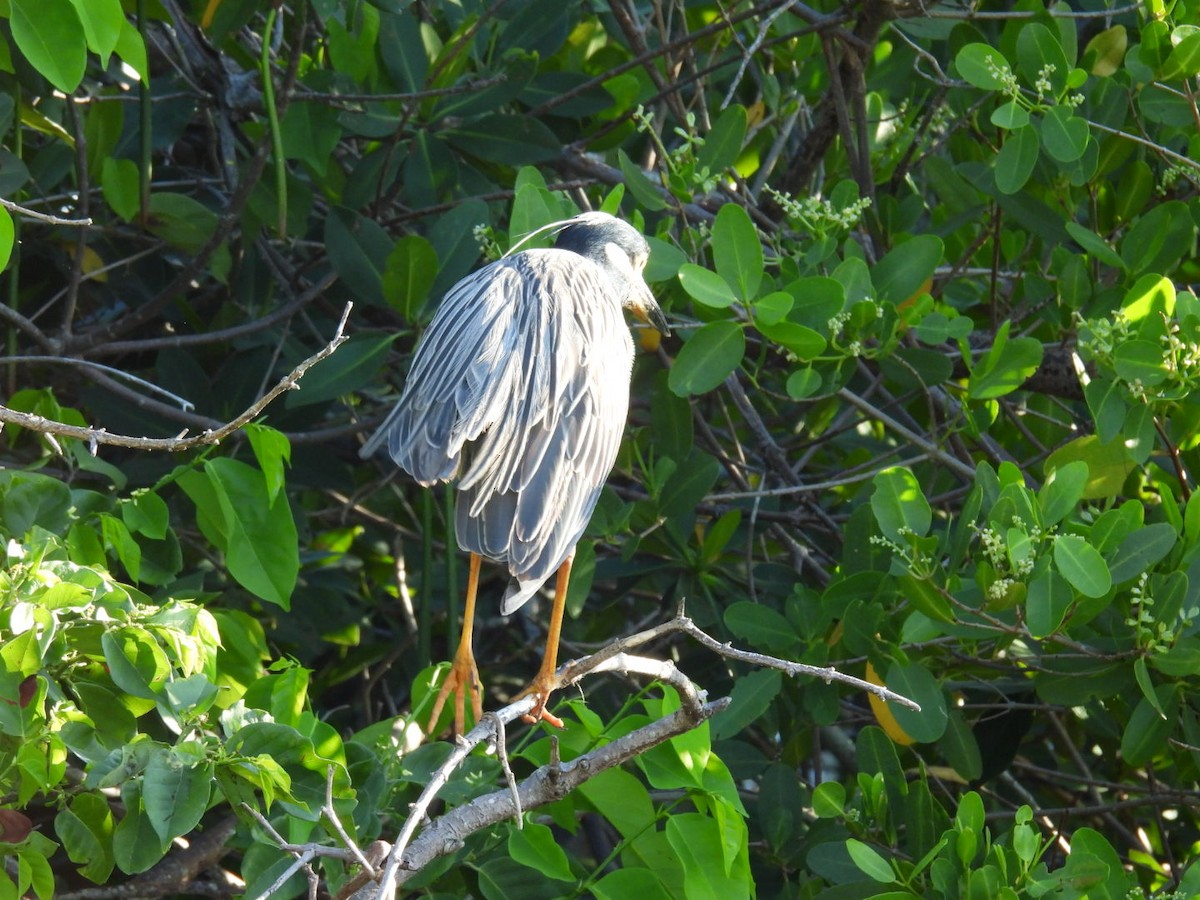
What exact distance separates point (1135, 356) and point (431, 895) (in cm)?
163

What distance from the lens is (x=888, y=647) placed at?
9.02 feet

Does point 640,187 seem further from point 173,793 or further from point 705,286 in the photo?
point 173,793

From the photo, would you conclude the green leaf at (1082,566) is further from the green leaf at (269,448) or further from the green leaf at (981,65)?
the green leaf at (269,448)

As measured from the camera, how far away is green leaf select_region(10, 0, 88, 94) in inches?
88.0

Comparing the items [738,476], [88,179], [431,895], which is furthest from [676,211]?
[431,895]

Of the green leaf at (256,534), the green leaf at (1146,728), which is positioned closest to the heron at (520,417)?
the green leaf at (256,534)

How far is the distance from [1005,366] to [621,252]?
0.93 metres

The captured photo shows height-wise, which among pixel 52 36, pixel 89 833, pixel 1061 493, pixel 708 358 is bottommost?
pixel 89 833

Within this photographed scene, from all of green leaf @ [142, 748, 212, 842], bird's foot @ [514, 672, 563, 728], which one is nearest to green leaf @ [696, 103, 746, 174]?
bird's foot @ [514, 672, 563, 728]

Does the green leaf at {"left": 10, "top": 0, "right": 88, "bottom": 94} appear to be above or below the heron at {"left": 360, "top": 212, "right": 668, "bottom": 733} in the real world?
above

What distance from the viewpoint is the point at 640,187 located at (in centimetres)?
321

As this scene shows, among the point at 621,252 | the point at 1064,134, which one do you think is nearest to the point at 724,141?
the point at 621,252

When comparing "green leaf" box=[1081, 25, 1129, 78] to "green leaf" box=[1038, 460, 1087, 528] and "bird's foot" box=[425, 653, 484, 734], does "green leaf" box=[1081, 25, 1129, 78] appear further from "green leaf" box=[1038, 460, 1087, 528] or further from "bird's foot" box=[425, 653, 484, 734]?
"bird's foot" box=[425, 653, 484, 734]

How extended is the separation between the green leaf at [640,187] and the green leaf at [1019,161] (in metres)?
0.76
